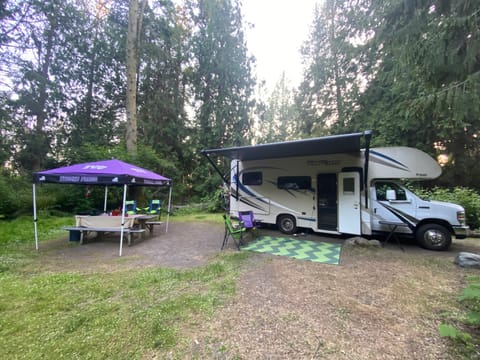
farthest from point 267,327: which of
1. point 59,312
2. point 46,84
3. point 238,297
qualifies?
point 46,84

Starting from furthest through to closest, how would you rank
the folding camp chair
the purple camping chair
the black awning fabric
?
the purple camping chair → the folding camp chair → the black awning fabric

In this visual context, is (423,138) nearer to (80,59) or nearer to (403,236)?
(403,236)

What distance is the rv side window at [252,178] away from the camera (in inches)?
283

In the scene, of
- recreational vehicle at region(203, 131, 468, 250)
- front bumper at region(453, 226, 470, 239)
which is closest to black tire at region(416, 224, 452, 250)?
recreational vehicle at region(203, 131, 468, 250)

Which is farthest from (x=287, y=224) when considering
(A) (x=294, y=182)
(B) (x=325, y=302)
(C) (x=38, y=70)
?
(C) (x=38, y=70)

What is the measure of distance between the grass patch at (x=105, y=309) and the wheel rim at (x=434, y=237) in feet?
15.0

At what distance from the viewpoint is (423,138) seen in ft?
35.3

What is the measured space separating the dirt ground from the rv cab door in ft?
2.58

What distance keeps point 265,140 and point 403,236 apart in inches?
541

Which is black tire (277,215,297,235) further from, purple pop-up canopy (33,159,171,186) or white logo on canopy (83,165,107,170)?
white logo on canopy (83,165,107,170)

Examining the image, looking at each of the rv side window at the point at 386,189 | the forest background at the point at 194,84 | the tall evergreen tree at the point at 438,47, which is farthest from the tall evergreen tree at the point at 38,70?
the rv side window at the point at 386,189

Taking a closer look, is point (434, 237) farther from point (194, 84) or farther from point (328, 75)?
point (194, 84)

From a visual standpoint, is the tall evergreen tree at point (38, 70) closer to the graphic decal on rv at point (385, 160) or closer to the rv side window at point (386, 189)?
the graphic decal on rv at point (385, 160)

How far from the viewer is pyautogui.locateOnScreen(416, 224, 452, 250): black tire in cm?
490
